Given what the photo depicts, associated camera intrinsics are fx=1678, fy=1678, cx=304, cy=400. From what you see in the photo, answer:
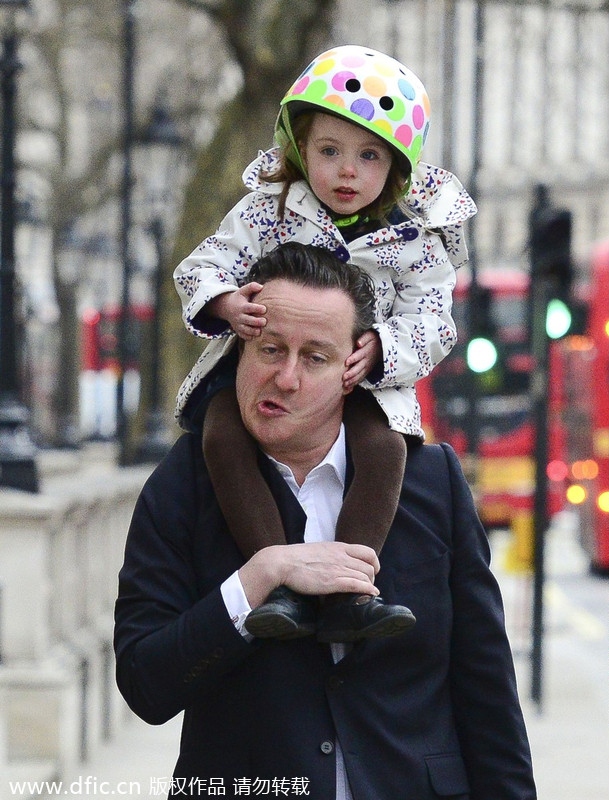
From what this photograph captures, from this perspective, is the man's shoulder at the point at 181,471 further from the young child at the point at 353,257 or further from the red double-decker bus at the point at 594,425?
the red double-decker bus at the point at 594,425

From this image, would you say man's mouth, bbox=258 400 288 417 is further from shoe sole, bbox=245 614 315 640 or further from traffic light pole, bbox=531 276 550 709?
traffic light pole, bbox=531 276 550 709

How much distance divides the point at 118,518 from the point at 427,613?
7.53 m

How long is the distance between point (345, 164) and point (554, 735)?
7.40 metres

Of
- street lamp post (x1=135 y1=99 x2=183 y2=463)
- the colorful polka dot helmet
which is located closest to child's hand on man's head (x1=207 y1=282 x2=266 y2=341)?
the colorful polka dot helmet

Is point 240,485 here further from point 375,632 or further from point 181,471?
point 375,632

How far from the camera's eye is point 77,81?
34.1 metres

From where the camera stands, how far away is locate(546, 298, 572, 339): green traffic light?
11023mm

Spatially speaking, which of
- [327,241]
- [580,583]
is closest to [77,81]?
[580,583]

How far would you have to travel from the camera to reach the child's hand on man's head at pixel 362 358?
107 inches

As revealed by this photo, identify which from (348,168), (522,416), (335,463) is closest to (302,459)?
(335,463)

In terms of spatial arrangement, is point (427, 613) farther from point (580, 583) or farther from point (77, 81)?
point (77, 81)

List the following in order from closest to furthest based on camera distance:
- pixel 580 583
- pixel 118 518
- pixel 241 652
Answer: pixel 241 652 → pixel 118 518 → pixel 580 583

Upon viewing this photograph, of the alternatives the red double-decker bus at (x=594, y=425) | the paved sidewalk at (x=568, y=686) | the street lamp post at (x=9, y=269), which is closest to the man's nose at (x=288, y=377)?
the paved sidewalk at (x=568, y=686)

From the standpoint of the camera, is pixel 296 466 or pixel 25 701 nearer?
pixel 296 466
